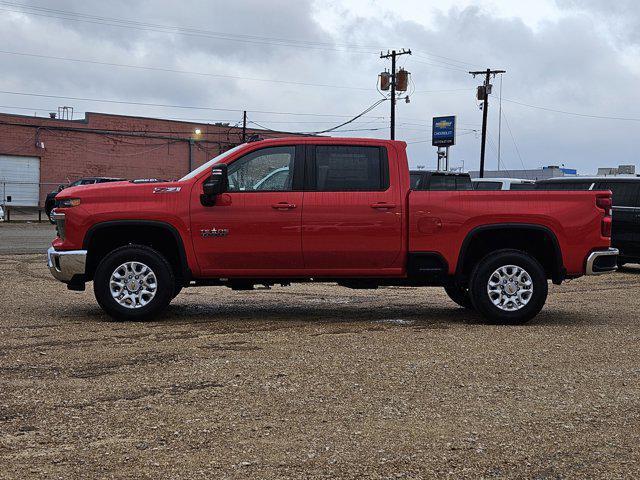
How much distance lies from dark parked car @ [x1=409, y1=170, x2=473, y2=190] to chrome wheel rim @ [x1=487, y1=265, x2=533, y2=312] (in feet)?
22.8

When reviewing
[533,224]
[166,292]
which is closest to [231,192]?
[166,292]

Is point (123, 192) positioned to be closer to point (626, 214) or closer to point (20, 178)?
point (626, 214)

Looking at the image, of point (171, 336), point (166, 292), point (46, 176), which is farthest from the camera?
point (46, 176)

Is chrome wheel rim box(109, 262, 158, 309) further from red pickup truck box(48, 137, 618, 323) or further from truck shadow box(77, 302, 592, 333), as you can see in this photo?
truck shadow box(77, 302, 592, 333)

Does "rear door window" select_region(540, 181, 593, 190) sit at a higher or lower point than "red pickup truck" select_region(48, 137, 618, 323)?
higher

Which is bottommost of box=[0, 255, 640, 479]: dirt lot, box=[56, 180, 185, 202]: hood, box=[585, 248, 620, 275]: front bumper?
box=[0, 255, 640, 479]: dirt lot

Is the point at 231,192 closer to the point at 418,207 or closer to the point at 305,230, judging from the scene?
the point at 305,230

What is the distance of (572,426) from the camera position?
15.5ft

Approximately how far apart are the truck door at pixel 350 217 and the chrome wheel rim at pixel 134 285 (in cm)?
171

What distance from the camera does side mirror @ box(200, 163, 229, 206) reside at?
838cm

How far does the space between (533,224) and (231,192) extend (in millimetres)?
3326

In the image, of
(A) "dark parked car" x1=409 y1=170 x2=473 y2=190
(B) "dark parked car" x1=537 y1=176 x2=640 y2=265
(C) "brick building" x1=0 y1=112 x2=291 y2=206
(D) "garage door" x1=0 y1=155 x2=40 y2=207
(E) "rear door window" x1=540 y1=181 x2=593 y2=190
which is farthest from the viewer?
(C) "brick building" x1=0 y1=112 x2=291 y2=206

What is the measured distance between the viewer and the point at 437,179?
1647 cm

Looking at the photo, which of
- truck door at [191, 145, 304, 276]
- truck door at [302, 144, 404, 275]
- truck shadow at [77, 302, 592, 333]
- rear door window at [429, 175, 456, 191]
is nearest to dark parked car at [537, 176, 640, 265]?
rear door window at [429, 175, 456, 191]
